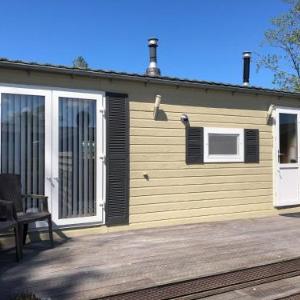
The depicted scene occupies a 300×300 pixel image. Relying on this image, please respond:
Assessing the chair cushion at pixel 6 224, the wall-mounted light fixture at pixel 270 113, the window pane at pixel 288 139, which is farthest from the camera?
the window pane at pixel 288 139

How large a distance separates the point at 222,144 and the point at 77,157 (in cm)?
243

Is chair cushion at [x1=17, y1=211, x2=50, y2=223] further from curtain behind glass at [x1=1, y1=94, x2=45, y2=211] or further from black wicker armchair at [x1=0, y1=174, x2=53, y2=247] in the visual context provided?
curtain behind glass at [x1=1, y1=94, x2=45, y2=211]

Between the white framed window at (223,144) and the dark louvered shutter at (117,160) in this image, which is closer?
the dark louvered shutter at (117,160)

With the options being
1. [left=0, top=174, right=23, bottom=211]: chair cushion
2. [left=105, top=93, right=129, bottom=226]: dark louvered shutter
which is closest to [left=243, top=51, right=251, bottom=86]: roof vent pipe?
[left=105, top=93, right=129, bottom=226]: dark louvered shutter

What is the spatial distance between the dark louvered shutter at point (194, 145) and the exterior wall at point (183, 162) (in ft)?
0.25

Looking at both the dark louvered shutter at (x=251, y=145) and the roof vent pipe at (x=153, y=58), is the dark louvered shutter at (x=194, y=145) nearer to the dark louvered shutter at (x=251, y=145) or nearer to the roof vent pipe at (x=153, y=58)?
the dark louvered shutter at (x=251, y=145)

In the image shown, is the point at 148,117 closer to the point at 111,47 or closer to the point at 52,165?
the point at 52,165

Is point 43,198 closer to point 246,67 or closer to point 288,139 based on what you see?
point 288,139

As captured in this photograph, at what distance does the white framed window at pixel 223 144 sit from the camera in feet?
21.9

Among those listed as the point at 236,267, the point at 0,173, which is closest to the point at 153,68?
the point at 0,173

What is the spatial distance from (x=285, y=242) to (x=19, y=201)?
3.16m

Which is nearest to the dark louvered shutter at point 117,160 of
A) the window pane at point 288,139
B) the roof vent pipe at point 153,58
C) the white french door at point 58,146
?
the white french door at point 58,146

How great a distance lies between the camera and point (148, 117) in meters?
6.14

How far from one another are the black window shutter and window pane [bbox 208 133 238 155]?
0.62 ft
